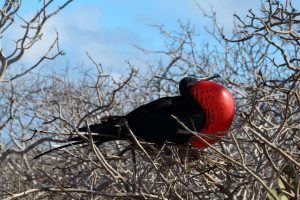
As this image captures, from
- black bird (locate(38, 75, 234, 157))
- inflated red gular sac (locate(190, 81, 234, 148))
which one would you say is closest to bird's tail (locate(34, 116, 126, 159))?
black bird (locate(38, 75, 234, 157))

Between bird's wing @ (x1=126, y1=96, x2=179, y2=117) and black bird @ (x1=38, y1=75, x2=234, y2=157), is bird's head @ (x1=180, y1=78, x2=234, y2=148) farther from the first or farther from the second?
bird's wing @ (x1=126, y1=96, x2=179, y2=117)

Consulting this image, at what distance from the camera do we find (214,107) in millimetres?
3158

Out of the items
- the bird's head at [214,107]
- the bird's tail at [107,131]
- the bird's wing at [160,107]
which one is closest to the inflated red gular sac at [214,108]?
the bird's head at [214,107]

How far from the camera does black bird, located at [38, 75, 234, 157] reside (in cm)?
315

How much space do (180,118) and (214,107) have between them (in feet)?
0.57

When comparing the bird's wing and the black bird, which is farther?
the bird's wing

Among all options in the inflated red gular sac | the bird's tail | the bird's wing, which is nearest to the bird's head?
the inflated red gular sac

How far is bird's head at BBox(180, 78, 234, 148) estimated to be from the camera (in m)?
3.14

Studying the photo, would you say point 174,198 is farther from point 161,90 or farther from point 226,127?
point 161,90

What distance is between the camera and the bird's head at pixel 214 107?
314 centimetres

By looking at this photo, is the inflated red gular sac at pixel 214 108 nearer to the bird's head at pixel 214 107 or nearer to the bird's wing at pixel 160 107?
the bird's head at pixel 214 107

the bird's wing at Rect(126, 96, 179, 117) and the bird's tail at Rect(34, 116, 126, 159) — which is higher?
the bird's wing at Rect(126, 96, 179, 117)

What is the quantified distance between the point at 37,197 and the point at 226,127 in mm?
864

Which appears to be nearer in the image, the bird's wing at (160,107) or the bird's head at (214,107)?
the bird's head at (214,107)
